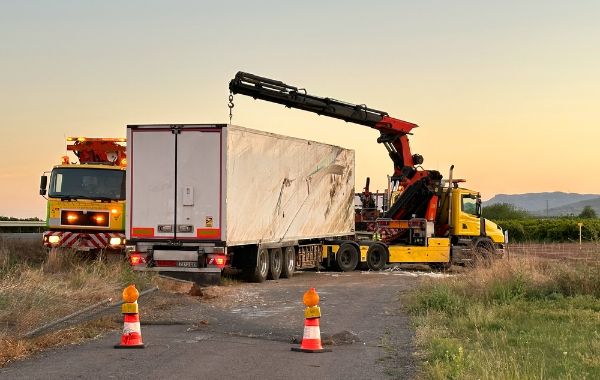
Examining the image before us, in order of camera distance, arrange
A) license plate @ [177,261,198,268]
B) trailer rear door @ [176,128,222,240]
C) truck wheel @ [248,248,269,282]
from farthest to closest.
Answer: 1. truck wheel @ [248,248,269,282]
2. license plate @ [177,261,198,268]
3. trailer rear door @ [176,128,222,240]

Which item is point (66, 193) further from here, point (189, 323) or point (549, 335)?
point (549, 335)

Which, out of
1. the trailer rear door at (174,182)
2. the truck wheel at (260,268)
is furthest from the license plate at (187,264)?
the truck wheel at (260,268)

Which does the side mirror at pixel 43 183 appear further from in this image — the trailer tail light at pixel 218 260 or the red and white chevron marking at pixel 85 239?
the trailer tail light at pixel 218 260

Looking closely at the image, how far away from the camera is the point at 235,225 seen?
2158cm

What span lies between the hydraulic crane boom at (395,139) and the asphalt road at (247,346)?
34.9 feet

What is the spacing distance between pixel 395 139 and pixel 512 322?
17544 millimetres

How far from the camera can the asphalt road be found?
10.1m

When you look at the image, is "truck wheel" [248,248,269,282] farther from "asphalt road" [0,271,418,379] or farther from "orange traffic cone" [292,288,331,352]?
"orange traffic cone" [292,288,331,352]

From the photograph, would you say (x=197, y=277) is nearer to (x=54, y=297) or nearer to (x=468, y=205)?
(x=54, y=297)

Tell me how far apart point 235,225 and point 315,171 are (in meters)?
6.47

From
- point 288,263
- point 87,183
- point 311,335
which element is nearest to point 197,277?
point 288,263

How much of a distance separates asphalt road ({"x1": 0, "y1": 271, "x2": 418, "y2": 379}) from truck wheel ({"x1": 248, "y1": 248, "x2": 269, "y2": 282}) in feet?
11.3

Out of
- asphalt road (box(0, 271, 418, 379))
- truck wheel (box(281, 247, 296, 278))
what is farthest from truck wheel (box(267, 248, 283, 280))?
asphalt road (box(0, 271, 418, 379))

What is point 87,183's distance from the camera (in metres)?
24.9
